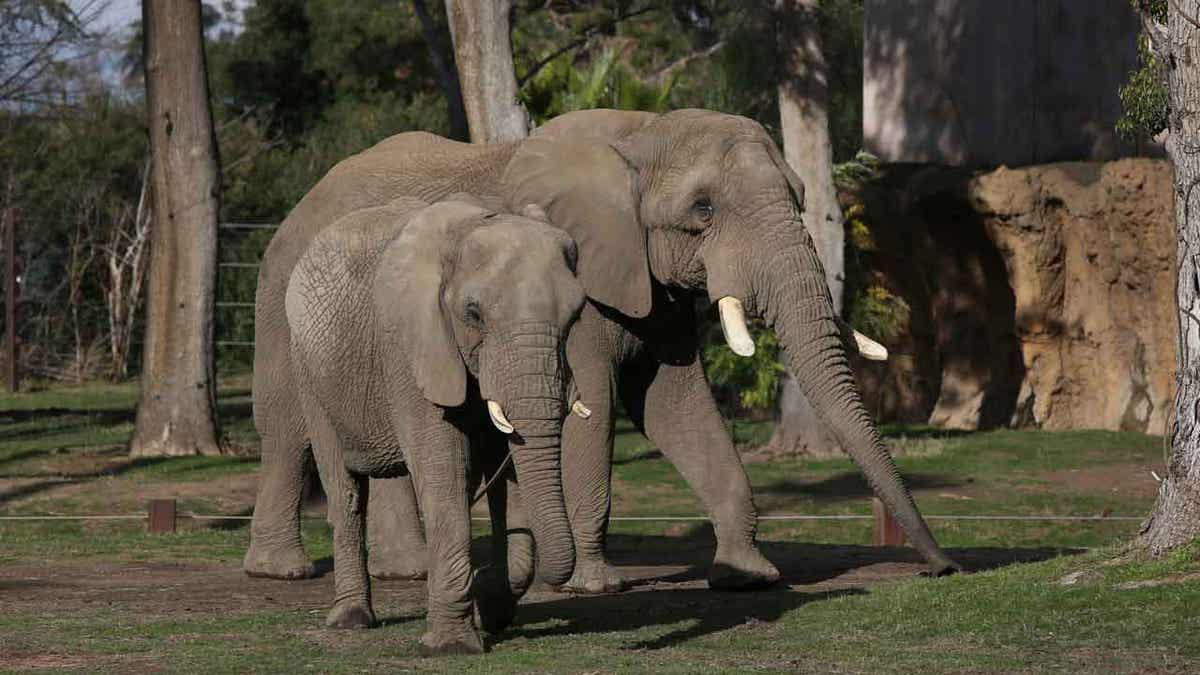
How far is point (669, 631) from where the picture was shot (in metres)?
10.2

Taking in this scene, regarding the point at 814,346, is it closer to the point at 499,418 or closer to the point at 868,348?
the point at 868,348

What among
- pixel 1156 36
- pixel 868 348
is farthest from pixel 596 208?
pixel 1156 36

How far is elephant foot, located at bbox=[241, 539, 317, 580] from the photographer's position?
42.7 ft

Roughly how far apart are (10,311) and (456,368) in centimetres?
2217

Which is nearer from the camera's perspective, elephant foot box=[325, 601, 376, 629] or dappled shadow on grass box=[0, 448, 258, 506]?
elephant foot box=[325, 601, 376, 629]

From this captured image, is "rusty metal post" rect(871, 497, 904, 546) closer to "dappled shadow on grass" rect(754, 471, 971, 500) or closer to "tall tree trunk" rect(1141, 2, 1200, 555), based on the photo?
"tall tree trunk" rect(1141, 2, 1200, 555)

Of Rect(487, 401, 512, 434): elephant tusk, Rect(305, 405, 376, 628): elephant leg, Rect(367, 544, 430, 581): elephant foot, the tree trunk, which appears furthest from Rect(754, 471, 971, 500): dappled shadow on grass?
Rect(487, 401, 512, 434): elephant tusk

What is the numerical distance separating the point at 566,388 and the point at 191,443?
1243cm

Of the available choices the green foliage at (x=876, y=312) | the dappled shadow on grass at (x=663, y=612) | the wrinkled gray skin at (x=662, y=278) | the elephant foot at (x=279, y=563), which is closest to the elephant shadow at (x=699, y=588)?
the dappled shadow on grass at (x=663, y=612)

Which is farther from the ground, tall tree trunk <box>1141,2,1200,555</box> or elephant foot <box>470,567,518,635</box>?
tall tree trunk <box>1141,2,1200,555</box>

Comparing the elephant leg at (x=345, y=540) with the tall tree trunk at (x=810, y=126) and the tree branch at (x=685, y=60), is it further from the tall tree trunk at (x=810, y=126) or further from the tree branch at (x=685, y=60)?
the tree branch at (x=685, y=60)

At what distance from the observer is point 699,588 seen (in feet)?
40.1

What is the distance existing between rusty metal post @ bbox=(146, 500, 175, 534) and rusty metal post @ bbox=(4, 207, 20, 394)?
48.6 ft

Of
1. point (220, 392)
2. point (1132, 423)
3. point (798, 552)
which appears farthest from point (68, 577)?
point (220, 392)
